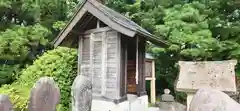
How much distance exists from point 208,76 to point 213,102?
5646mm

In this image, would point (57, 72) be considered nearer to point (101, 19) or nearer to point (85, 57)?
point (85, 57)

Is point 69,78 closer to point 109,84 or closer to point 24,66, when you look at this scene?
point 109,84

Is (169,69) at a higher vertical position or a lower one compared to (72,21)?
lower

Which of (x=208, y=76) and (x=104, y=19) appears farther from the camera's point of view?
(x=208, y=76)

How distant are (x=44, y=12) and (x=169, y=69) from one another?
843cm

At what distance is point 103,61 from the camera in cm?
792

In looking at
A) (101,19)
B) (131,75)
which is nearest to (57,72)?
(101,19)

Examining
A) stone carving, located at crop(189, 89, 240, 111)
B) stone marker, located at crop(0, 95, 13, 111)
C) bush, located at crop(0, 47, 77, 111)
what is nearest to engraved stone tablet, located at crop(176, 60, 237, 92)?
bush, located at crop(0, 47, 77, 111)

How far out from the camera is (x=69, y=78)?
922 cm

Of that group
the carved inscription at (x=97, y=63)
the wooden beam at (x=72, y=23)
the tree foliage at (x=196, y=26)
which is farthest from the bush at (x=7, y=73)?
the tree foliage at (x=196, y=26)

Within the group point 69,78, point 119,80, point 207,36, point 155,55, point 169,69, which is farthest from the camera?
point 169,69

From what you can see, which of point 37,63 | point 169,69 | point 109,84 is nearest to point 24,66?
point 37,63

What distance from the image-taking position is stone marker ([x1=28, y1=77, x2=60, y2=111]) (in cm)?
327

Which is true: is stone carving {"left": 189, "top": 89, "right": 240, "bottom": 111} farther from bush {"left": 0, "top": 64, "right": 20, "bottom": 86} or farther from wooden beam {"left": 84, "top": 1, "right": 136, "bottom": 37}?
bush {"left": 0, "top": 64, "right": 20, "bottom": 86}
